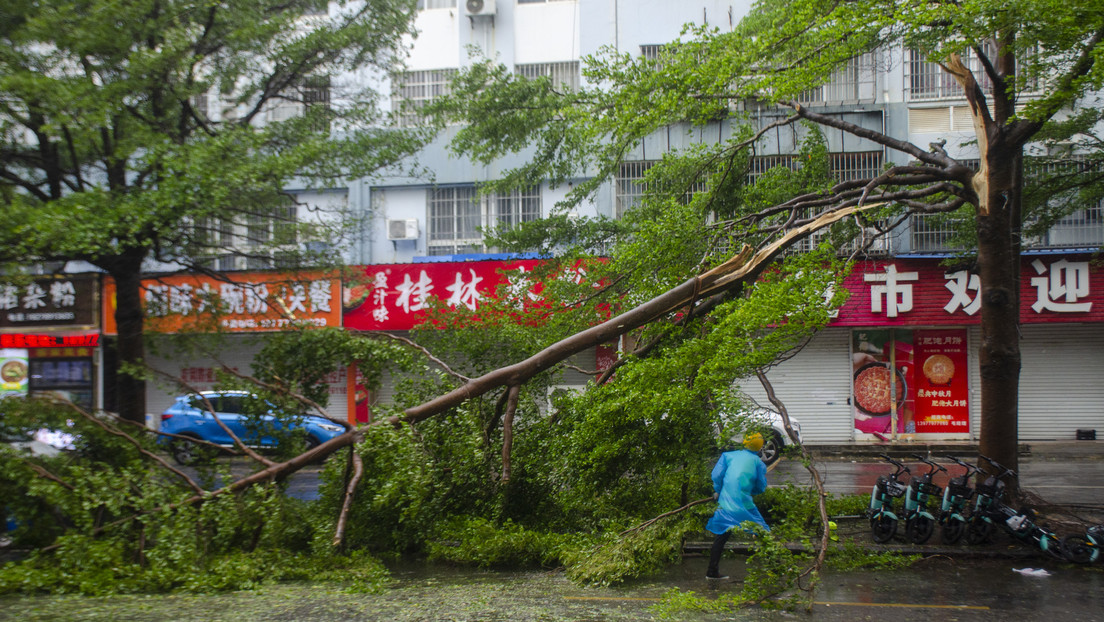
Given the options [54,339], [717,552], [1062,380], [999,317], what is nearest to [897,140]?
[999,317]

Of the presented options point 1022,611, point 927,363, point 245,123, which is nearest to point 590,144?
point 245,123

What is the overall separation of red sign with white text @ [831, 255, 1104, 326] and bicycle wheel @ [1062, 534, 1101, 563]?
861cm

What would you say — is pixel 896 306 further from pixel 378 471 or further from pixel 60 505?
pixel 60 505

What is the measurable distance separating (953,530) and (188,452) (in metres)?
8.81

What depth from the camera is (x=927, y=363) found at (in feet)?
56.0

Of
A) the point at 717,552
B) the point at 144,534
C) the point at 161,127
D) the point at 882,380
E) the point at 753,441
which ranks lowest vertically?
the point at 717,552

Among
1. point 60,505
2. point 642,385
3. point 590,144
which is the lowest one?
point 60,505

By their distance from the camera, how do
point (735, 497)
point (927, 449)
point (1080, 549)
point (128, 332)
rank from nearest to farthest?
point (735, 497) < point (1080, 549) < point (128, 332) < point (927, 449)

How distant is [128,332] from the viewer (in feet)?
33.8

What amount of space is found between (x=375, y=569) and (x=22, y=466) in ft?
12.5

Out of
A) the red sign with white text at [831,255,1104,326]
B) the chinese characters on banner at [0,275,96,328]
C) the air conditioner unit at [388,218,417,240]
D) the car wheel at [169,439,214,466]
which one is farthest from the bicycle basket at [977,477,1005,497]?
the chinese characters on banner at [0,275,96,328]

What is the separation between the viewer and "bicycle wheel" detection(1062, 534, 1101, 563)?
7.18 metres

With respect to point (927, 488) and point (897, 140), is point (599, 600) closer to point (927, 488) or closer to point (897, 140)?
point (927, 488)

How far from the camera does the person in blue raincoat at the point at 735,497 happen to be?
22.2 ft
